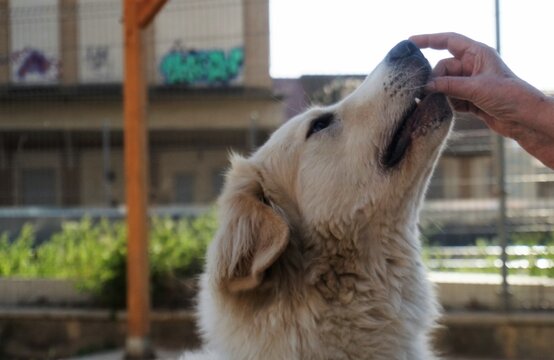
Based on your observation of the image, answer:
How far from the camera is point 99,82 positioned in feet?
38.0

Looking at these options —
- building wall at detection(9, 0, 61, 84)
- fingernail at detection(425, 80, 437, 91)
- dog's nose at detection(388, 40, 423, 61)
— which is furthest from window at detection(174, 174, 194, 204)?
fingernail at detection(425, 80, 437, 91)

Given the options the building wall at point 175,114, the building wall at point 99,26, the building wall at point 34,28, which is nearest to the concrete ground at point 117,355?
the building wall at point 175,114

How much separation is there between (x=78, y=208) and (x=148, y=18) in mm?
4313

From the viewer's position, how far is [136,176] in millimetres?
7289

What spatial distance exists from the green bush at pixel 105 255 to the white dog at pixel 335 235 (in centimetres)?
472

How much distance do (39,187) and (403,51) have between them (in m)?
8.36

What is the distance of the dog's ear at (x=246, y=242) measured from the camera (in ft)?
9.07

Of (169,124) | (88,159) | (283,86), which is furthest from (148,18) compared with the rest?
(88,159)

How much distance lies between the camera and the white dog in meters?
2.88

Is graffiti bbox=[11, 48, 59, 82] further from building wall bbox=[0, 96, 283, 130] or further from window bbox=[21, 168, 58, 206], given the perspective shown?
window bbox=[21, 168, 58, 206]

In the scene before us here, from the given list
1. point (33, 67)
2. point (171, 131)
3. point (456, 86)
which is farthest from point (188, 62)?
point (456, 86)

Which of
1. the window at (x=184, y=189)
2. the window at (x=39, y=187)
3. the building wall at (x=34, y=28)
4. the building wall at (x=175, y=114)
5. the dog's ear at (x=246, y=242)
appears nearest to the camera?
the dog's ear at (x=246, y=242)

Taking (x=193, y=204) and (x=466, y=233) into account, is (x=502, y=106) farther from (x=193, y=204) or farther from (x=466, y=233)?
(x=193, y=204)

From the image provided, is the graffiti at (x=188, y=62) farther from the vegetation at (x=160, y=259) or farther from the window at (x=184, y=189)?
the vegetation at (x=160, y=259)
